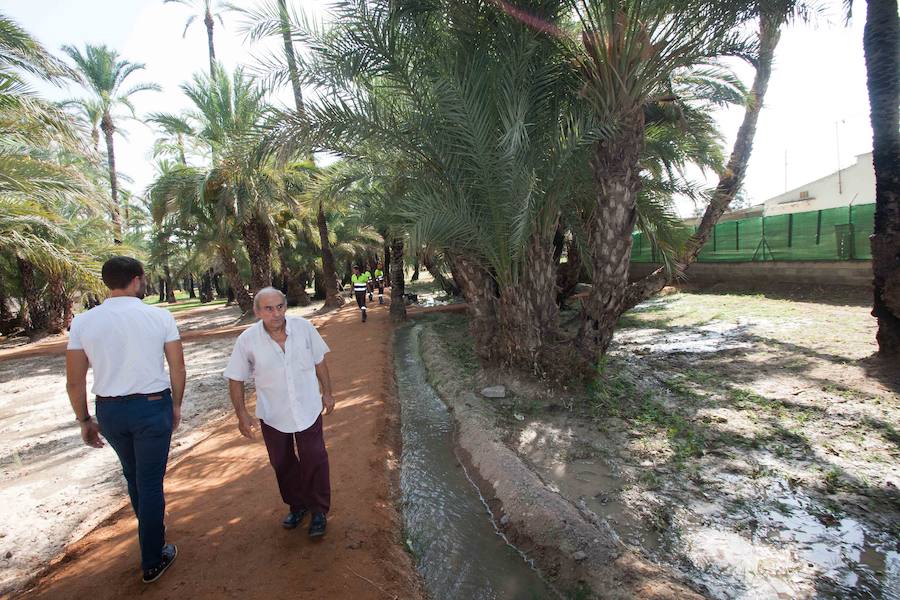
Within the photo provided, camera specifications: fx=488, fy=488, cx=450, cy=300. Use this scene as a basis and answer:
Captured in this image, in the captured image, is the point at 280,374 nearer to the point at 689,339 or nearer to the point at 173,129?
the point at 689,339

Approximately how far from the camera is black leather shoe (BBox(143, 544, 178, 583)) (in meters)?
2.80

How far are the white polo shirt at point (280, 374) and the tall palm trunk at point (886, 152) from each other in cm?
712

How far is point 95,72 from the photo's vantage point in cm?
2597

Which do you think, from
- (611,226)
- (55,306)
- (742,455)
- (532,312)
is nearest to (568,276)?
(532,312)

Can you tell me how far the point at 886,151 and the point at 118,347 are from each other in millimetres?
8551

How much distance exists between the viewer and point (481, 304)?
771 centimetres

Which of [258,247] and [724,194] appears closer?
[724,194]

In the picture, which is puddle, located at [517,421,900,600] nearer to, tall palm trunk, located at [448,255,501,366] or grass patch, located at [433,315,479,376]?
tall palm trunk, located at [448,255,501,366]

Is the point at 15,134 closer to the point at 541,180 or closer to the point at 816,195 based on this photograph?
the point at 541,180

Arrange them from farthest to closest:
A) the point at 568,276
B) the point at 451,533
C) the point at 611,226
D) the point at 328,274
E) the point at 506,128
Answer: the point at 328,274 < the point at 568,276 < the point at 611,226 < the point at 506,128 < the point at 451,533

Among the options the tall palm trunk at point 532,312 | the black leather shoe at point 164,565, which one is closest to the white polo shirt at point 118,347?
the black leather shoe at point 164,565

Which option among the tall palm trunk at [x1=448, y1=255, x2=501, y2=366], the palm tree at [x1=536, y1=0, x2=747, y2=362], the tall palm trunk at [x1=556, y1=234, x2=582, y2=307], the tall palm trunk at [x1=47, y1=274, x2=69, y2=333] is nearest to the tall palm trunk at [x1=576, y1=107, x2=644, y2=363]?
the palm tree at [x1=536, y1=0, x2=747, y2=362]

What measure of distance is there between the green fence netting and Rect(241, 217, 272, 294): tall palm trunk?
13.3 metres

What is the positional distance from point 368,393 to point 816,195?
1464 inches
